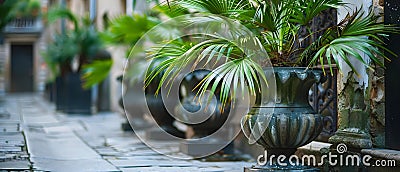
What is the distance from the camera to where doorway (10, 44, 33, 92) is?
3369cm

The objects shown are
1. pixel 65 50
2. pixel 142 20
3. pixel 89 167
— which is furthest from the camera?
pixel 65 50

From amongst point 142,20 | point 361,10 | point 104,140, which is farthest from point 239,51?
point 104,140

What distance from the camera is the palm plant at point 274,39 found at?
457cm

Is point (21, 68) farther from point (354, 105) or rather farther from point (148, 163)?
point (354, 105)

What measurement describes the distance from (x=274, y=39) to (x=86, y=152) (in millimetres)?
3385

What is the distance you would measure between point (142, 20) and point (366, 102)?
4148 millimetres

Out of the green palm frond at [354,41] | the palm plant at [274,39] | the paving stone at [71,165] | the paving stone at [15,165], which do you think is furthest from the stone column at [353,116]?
the paving stone at [15,165]

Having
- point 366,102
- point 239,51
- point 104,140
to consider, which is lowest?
point 104,140

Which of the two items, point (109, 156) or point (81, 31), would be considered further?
point (81, 31)

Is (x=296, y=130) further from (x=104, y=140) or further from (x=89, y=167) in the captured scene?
(x=104, y=140)

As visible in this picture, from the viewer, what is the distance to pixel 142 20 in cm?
864

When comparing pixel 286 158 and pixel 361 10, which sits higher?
pixel 361 10

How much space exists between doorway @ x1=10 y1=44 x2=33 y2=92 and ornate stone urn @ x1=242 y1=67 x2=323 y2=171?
3015 centimetres

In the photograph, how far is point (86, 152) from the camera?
297 inches
